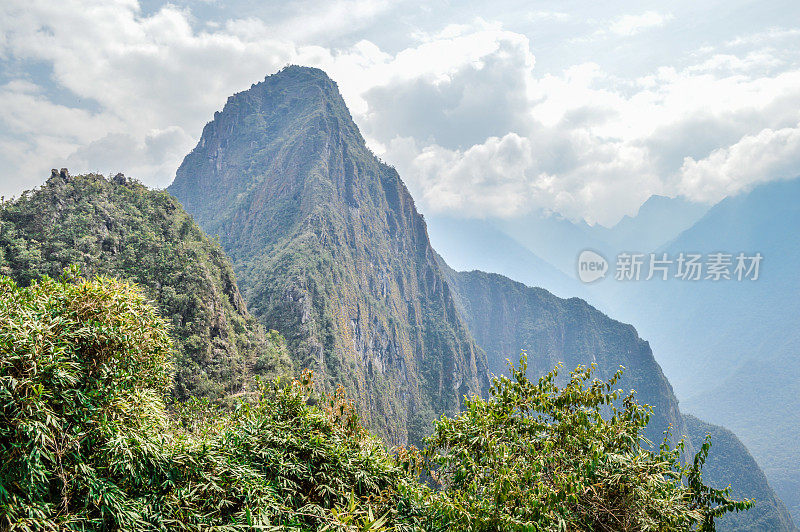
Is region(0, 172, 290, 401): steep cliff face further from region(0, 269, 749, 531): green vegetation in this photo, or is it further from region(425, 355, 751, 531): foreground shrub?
region(425, 355, 751, 531): foreground shrub

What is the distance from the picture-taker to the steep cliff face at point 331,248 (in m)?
79.2

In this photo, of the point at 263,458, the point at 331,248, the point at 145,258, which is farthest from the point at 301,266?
the point at 263,458

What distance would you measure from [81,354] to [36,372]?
112 cm

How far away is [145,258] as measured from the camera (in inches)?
1388

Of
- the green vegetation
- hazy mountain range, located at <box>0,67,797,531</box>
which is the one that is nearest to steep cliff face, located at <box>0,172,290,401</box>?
hazy mountain range, located at <box>0,67,797,531</box>

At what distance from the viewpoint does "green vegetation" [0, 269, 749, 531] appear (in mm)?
5336

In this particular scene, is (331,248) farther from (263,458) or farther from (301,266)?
(263,458)

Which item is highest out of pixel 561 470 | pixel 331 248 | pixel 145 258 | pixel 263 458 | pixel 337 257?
pixel 331 248

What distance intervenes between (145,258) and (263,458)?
3442 cm

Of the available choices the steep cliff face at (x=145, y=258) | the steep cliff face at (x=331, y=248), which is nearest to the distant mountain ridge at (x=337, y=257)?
the steep cliff face at (x=331, y=248)

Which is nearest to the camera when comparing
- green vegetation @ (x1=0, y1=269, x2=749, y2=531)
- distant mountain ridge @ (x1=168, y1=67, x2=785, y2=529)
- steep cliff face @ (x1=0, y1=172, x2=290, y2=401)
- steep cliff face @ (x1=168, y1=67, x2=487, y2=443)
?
green vegetation @ (x1=0, y1=269, x2=749, y2=531)

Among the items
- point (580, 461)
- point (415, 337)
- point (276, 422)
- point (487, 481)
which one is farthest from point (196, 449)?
point (415, 337)

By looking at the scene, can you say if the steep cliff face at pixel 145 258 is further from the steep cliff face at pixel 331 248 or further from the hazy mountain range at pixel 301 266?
the steep cliff face at pixel 331 248

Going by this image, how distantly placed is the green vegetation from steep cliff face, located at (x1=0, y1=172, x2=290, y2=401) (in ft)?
71.1
